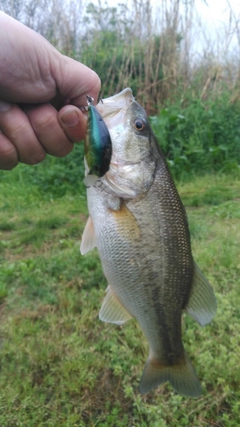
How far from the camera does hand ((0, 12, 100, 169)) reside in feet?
5.93

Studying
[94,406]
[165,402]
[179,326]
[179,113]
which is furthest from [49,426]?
[179,113]

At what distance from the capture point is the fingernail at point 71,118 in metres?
1.77

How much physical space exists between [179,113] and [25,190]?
2.67 meters

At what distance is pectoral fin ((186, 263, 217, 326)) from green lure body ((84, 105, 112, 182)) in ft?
A: 1.88

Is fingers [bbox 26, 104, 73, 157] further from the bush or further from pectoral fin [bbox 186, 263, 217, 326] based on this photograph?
the bush

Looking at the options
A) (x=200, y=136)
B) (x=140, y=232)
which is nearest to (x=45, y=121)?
(x=140, y=232)

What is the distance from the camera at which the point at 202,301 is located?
1.66 meters

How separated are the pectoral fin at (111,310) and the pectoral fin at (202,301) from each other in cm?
27

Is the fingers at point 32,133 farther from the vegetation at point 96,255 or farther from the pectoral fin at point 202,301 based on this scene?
the vegetation at point 96,255

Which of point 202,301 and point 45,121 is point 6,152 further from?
point 202,301

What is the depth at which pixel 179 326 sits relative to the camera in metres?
1.73

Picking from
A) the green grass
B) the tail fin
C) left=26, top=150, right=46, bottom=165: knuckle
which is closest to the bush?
the green grass

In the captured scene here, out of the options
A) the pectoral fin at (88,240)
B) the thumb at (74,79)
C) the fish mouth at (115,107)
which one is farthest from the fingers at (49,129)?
the pectoral fin at (88,240)

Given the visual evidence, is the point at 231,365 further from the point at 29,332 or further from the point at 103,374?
the point at 29,332
